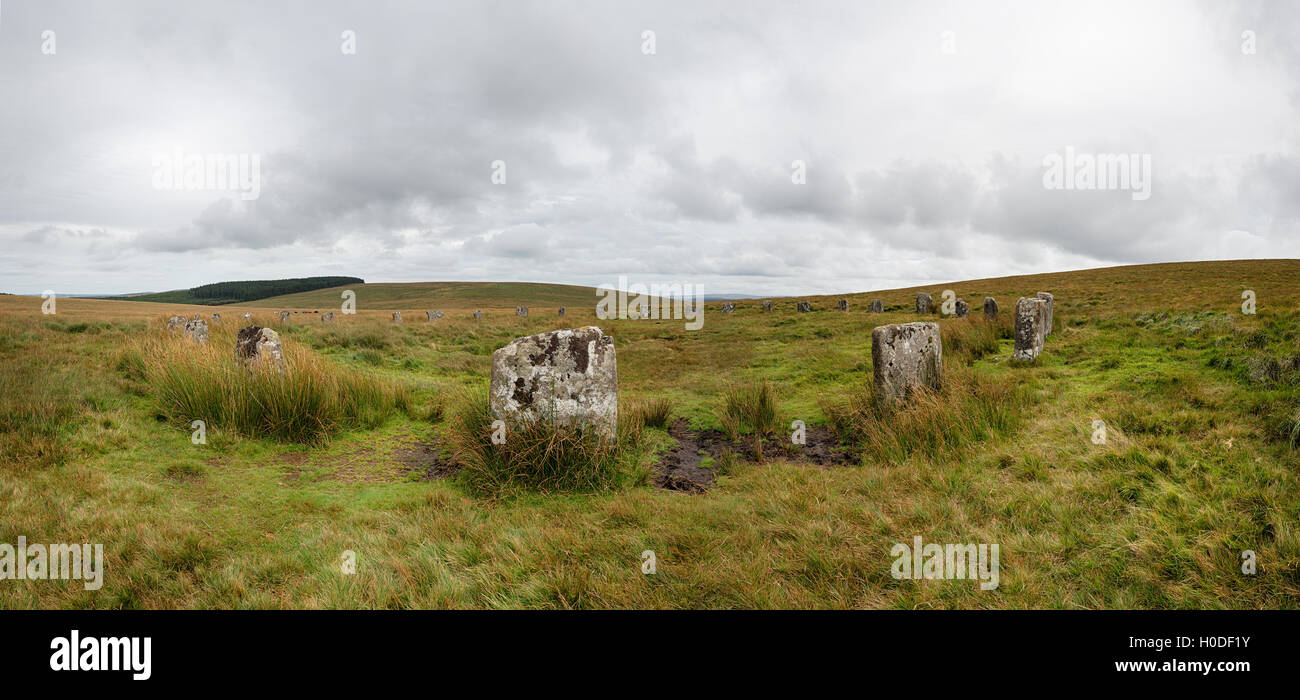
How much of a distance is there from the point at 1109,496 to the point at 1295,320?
9.68 metres

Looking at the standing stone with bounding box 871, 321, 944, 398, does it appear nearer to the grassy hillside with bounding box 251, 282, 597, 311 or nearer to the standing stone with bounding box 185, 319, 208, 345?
the standing stone with bounding box 185, 319, 208, 345

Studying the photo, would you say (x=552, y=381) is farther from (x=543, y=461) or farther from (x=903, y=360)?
(x=903, y=360)

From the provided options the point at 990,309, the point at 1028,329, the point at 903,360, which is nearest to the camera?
the point at 903,360

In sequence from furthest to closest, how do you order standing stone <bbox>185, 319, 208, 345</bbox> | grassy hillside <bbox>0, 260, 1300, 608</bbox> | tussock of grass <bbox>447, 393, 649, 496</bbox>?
standing stone <bbox>185, 319, 208, 345</bbox>
tussock of grass <bbox>447, 393, 649, 496</bbox>
grassy hillside <bbox>0, 260, 1300, 608</bbox>

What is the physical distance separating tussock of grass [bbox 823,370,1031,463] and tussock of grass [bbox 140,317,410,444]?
6404mm

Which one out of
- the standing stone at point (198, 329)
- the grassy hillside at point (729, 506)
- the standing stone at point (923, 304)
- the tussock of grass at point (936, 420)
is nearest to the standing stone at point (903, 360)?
the tussock of grass at point (936, 420)

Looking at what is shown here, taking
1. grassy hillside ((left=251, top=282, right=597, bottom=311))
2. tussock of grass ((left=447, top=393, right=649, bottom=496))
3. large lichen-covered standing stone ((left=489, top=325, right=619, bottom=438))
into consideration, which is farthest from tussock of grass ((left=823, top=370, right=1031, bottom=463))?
grassy hillside ((left=251, top=282, right=597, bottom=311))

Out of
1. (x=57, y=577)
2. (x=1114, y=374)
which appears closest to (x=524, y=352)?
(x=57, y=577)

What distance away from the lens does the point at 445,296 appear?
125938mm

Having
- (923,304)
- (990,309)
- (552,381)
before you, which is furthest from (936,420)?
(923,304)

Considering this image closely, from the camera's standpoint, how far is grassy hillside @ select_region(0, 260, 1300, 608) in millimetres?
3133

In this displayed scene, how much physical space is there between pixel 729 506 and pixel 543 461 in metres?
1.85

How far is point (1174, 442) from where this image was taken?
4.76 meters

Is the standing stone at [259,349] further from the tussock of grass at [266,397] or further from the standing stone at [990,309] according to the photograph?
the standing stone at [990,309]
